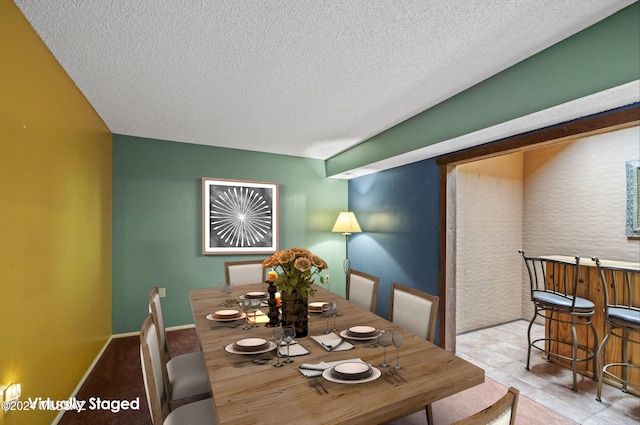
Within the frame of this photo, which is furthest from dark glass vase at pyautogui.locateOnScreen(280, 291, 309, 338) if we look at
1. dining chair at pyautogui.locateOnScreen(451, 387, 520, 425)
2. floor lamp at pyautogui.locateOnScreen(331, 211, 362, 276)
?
floor lamp at pyautogui.locateOnScreen(331, 211, 362, 276)

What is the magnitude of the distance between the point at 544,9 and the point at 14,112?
2.76m

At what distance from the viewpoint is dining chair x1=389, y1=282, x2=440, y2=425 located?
1915mm

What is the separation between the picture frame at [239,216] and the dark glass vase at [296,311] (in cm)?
269

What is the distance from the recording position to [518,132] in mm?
2531

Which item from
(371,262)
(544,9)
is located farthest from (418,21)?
(371,262)

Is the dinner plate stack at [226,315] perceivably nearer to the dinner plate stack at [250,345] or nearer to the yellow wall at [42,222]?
the dinner plate stack at [250,345]

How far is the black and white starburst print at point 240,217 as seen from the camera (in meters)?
4.18

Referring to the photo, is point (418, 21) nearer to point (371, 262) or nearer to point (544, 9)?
point (544, 9)

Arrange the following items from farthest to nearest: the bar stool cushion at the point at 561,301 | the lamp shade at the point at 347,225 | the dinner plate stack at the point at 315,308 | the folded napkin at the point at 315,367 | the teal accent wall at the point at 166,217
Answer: the lamp shade at the point at 347,225
the teal accent wall at the point at 166,217
the bar stool cushion at the point at 561,301
the dinner plate stack at the point at 315,308
the folded napkin at the point at 315,367

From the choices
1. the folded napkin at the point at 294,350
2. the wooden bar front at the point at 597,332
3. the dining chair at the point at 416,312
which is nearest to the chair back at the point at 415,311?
the dining chair at the point at 416,312

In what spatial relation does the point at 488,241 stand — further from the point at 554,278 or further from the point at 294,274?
the point at 294,274

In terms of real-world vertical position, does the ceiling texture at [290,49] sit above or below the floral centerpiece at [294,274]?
above

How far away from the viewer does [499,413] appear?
0.83 meters

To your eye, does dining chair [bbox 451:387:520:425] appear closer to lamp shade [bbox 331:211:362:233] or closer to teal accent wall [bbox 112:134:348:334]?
lamp shade [bbox 331:211:362:233]
